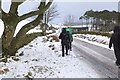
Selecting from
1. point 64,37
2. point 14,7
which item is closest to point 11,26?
point 14,7

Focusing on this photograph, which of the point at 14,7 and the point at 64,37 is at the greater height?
the point at 14,7

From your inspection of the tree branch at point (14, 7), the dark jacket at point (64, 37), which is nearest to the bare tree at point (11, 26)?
A: the tree branch at point (14, 7)

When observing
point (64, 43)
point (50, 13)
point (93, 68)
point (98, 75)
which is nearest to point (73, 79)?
point (98, 75)

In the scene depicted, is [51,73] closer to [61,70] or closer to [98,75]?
[61,70]

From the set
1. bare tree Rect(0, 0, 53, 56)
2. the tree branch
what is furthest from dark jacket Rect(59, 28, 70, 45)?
the tree branch

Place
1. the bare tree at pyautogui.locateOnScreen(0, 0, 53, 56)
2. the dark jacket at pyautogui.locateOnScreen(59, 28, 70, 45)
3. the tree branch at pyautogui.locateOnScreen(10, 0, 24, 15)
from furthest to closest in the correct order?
the bare tree at pyautogui.locateOnScreen(0, 0, 53, 56) → the tree branch at pyautogui.locateOnScreen(10, 0, 24, 15) → the dark jacket at pyautogui.locateOnScreen(59, 28, 70, 45)

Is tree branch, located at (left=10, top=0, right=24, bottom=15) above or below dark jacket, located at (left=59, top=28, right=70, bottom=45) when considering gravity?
above

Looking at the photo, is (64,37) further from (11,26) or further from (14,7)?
(14,7)

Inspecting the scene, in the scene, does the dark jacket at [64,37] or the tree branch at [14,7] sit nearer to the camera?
the dark jacket at [64,37]

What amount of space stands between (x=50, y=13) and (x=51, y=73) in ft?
199

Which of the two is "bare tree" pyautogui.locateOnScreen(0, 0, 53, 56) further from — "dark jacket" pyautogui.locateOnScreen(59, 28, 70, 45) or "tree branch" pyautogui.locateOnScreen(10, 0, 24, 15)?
"dark jacket" pyautogui.locateOnScreen(59, 28, 70, 45)

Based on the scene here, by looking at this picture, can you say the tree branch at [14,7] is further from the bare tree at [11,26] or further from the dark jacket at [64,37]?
the dark jacket at [64,37]

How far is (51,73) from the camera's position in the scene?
34.2ft

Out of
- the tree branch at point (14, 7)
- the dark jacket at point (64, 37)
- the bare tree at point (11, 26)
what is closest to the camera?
the dark jacket at point (64, 37)
